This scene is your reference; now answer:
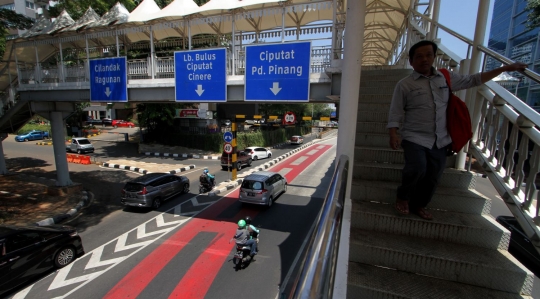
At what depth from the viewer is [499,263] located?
6.75 ft

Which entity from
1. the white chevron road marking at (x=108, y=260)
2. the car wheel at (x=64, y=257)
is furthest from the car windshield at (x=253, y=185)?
the car wheel at (x=64, y=257)

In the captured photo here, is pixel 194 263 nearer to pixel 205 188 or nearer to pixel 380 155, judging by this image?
pixel 380 155

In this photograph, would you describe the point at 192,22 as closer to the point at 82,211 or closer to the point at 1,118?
the point at 82,211

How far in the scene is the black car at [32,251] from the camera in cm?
552

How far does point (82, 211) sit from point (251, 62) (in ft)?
31.8

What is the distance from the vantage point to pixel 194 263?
6707 mm

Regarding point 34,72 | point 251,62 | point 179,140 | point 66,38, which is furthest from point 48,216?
point 179,140

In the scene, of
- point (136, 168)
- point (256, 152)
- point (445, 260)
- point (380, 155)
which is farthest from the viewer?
point (256, 152)

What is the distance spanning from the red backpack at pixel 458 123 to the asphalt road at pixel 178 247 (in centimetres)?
477

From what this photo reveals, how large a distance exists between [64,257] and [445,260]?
8.55 meters

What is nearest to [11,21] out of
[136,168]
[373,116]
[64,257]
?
[136,168]

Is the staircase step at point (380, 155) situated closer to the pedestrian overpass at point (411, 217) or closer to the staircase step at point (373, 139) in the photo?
the pedestrian overpass at point (411, 217)

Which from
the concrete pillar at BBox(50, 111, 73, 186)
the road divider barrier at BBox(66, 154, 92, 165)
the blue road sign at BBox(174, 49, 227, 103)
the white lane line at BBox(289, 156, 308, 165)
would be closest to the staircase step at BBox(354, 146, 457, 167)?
the blue road sign at BBox(174, 49, 227, 103)

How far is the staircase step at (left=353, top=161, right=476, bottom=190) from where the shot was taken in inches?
119
